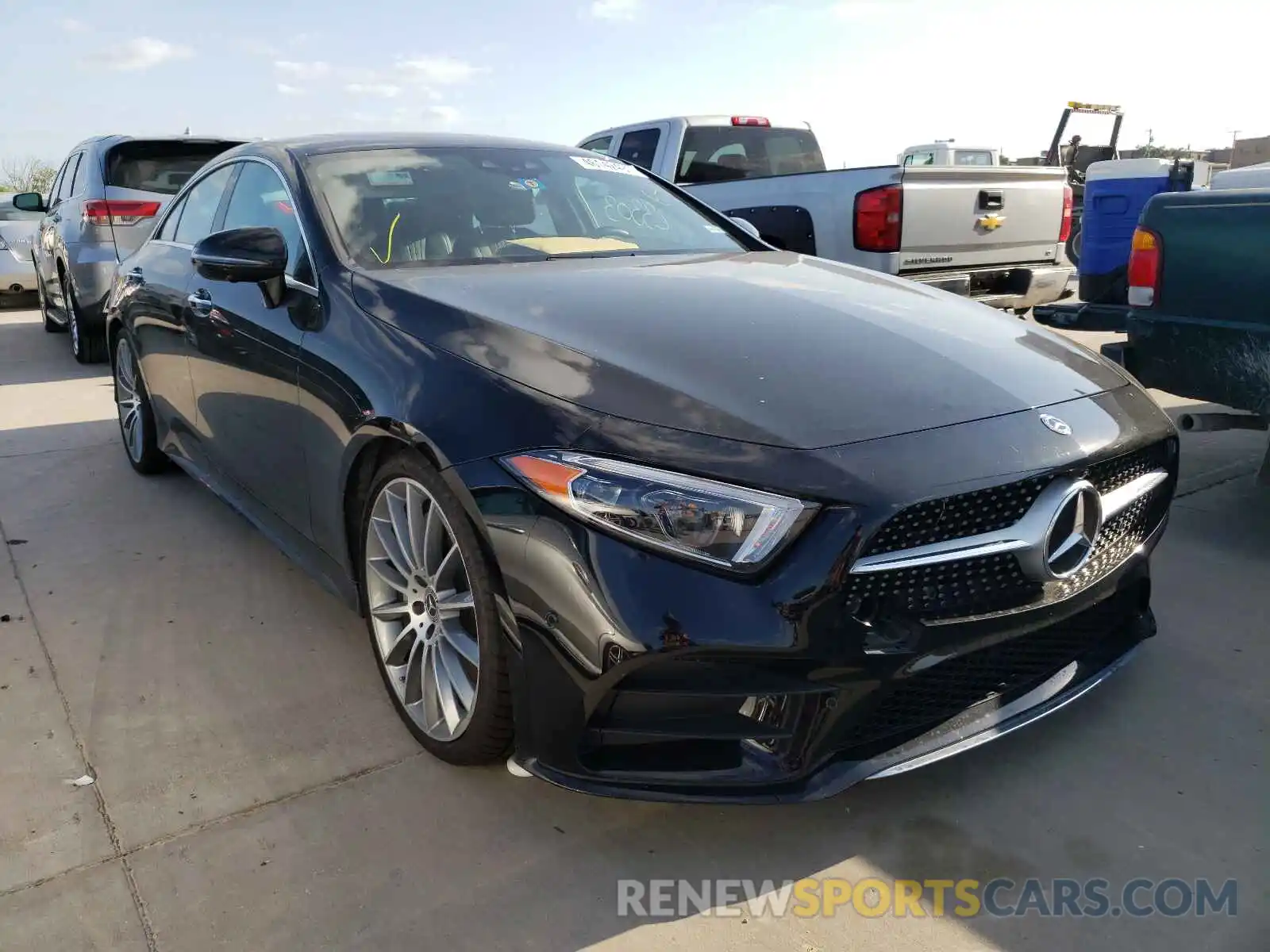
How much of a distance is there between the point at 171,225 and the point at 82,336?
13.7 feet

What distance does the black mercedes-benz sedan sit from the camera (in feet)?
6.13

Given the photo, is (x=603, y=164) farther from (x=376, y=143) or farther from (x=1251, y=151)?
(x=1251, y=151)

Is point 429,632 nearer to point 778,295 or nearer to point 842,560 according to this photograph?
point 842,560

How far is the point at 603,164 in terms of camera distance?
3.85 m

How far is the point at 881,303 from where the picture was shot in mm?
2779

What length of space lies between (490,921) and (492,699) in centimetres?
45

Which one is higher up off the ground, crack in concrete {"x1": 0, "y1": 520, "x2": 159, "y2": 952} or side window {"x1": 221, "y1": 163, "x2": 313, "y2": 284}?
side window {"x1": 221, "y1": 163, "x2": 313, "y2": 284}

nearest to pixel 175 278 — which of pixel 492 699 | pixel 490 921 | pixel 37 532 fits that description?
pixel 37 532

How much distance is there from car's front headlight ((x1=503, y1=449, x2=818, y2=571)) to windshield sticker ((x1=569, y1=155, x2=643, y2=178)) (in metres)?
2.15

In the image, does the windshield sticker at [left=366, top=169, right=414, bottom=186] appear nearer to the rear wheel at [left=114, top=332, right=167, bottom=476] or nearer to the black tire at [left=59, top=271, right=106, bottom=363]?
the rear wheel at [left=114, top=332, right=167, bottom=476]

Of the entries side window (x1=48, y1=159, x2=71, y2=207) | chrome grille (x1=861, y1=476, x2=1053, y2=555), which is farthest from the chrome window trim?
side window (x1=48, y1=159, x2=71, y2=207)

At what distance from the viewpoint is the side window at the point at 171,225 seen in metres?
4.45

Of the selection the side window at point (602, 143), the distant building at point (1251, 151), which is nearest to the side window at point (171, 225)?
the side window at point (602, 143)

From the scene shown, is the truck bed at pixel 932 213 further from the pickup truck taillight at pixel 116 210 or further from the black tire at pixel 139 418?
the pickup truck taillight at pixel 116 210
